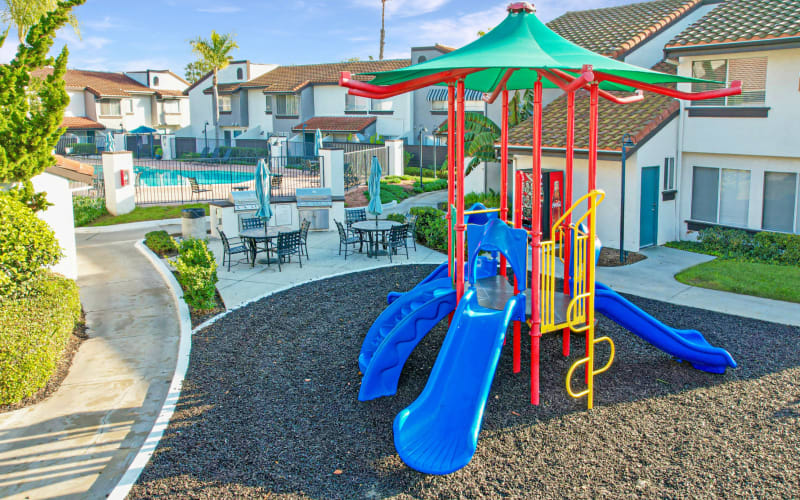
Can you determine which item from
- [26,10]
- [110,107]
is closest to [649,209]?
[26,10]

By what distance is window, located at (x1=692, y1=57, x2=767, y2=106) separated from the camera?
56.0 ft

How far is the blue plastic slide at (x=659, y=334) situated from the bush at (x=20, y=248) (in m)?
9.10

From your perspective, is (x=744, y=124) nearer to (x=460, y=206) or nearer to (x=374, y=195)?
(x=374, y=195)

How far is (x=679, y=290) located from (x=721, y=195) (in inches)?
235

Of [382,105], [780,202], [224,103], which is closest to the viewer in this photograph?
[780,202]

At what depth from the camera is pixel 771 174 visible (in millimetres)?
17250

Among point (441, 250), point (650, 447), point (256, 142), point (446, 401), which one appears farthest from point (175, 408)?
point (256, 142)

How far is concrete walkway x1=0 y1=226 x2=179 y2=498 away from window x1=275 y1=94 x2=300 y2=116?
1637 inches

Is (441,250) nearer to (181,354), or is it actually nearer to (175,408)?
(181,354)

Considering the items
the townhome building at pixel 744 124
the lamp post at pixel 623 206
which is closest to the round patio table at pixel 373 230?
the lamp post at pixel 623 206

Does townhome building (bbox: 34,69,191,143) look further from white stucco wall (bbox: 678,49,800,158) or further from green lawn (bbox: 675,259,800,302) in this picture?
green lawn (bbox: 675,259,800,302)

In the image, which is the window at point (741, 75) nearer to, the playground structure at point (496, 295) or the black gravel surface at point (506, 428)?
the black gravel surface at point (506, 428)

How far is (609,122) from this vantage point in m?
18.6

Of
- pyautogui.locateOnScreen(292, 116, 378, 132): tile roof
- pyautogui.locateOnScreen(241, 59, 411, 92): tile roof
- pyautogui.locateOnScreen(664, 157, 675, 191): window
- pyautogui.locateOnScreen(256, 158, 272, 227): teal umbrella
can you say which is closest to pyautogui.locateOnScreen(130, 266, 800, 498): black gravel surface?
pyautogui.locateOnScreen(256, 158, 272, 227): teal umbrella
